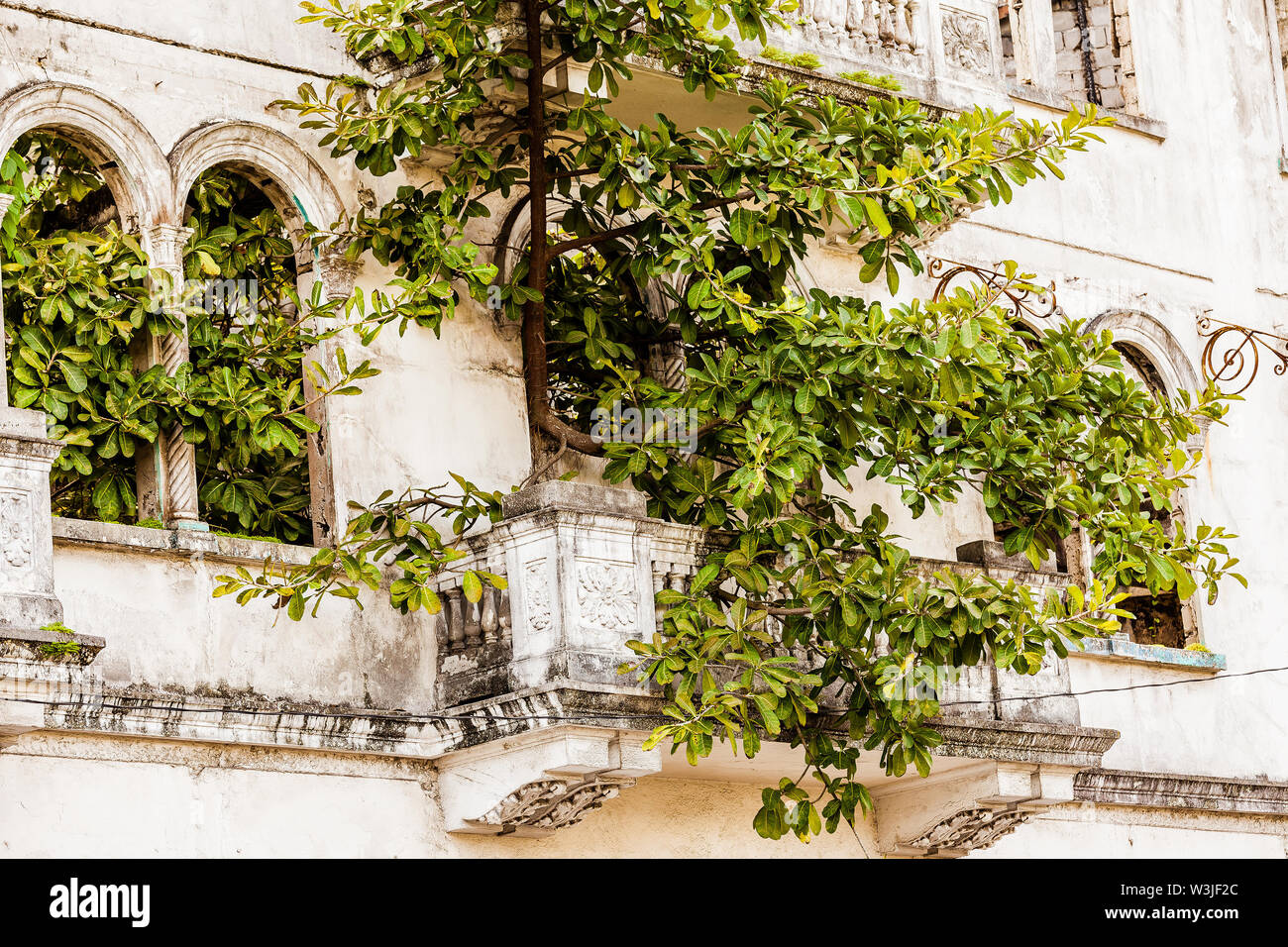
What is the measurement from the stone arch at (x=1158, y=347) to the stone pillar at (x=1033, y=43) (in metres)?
1.66

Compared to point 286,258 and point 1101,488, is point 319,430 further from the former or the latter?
point 1101,488

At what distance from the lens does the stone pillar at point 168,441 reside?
38.7 ft

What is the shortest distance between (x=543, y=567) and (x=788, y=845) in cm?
289

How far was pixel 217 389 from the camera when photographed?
38.5ft

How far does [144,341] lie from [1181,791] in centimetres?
714

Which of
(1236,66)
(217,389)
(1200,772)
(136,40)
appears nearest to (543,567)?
(217,389)

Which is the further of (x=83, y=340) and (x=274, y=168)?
(x=274, y=168)

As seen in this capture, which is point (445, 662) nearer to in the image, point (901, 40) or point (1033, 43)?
point (901, 40)

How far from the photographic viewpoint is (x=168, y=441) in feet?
39.0

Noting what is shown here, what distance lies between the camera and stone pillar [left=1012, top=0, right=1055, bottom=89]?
1633cm

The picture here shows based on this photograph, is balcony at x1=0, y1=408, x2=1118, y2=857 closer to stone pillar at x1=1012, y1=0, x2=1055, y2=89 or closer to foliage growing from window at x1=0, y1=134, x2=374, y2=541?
foliage growing from window at x1=0, y1=134, x2=374, y2=541

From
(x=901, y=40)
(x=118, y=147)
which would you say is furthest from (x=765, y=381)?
(x=118, y=147)

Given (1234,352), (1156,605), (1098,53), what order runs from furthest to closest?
1. (1098,53)
2. (1234,352)
3. (1156,605)
